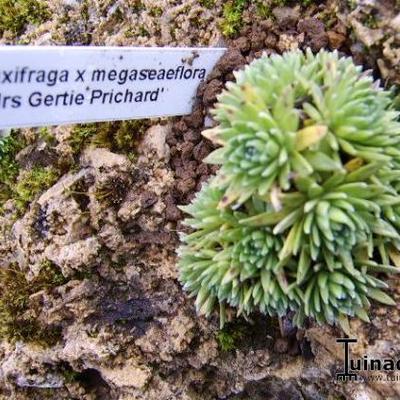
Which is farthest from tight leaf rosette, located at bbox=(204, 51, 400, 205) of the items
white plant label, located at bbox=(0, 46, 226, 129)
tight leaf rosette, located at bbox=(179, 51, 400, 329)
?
white plant label, located at bbox=(0, 46, 226, 129)

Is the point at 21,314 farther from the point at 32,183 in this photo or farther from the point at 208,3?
the point at 208,3

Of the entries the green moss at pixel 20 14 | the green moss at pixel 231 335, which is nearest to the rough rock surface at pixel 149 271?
the green moss at pixel 231 335

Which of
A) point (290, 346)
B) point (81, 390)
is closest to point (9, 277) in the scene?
point (81, 390)

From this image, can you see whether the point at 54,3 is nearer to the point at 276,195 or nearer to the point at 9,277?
the point at 9,277

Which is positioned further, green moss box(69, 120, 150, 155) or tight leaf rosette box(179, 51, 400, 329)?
green moss box(69, 120, 150, 155)

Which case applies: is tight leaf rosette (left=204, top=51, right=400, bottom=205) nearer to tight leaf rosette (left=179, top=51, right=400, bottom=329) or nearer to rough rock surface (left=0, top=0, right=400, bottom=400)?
tight leaf rosette (left=179, top=51, right=400, bottom=329)

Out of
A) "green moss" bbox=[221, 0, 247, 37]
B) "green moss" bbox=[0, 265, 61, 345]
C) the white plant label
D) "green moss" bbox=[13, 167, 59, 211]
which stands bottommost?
"green moss" bbox=[0, 265, 61, 345]
